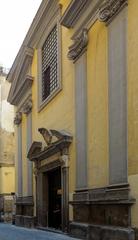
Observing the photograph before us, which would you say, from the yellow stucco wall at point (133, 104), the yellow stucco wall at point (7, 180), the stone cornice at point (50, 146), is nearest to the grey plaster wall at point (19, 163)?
the stone cornice at point (50, 146)

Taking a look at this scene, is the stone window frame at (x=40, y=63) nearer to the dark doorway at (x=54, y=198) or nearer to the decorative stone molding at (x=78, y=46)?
the decorative stone molding at (x=78, y=46)

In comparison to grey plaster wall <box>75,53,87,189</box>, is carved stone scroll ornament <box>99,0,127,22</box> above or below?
above

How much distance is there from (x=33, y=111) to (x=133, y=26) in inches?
460

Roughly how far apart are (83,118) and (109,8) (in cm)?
360

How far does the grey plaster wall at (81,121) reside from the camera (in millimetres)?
14422

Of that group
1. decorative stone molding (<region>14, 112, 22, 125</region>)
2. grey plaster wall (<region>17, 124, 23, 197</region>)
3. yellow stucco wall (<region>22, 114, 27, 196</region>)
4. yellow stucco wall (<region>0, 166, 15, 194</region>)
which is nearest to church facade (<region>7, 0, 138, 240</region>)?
yellow stucco wall (<region>22, 114, 27, 196</region>)

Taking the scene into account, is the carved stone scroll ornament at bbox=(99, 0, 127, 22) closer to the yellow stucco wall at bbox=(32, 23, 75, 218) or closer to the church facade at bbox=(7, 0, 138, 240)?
the church facade at bbox=(7, 0, 138, 240)

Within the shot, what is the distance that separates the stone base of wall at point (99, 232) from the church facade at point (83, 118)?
0.9 inches

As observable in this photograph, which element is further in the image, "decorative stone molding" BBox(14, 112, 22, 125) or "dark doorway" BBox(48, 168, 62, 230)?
"decorative stone molding" BBox(14, 112, 22, 125)

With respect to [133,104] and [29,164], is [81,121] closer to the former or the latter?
[133,104]

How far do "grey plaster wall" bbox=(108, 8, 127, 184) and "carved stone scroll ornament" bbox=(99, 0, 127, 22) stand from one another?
16 cm

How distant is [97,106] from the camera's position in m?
13.4

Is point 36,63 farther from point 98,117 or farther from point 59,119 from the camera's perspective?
point 98,117

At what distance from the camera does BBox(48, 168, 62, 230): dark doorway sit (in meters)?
18.3
